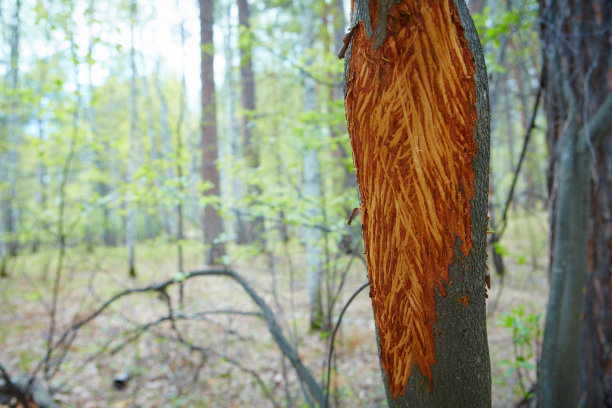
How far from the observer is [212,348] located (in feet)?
16.6

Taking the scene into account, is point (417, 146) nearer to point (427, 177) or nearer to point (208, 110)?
point (427, 177)

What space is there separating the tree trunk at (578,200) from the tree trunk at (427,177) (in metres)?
1.18

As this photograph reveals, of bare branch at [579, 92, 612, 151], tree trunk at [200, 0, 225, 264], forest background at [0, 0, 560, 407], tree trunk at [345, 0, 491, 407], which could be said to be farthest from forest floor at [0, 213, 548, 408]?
tree trunk at [345, 0, 491, 407]

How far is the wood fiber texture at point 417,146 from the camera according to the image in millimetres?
716

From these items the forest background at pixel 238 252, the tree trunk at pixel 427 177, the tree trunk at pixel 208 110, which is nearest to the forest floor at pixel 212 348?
the forest background at pixel 238 252

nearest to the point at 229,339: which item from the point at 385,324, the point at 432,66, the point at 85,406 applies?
the point at 85,406

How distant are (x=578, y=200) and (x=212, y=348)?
485 cm

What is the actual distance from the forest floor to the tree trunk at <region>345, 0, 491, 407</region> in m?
1.47

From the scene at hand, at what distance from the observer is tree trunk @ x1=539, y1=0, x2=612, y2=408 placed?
1.64 meters

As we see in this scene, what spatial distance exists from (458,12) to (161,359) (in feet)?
17.5

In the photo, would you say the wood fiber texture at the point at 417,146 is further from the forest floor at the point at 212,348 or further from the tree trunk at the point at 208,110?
the tree trunk at the point at 208,110

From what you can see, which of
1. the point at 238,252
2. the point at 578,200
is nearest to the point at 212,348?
the point at 238,252

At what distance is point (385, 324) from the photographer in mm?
841

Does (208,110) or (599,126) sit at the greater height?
(208,110)
